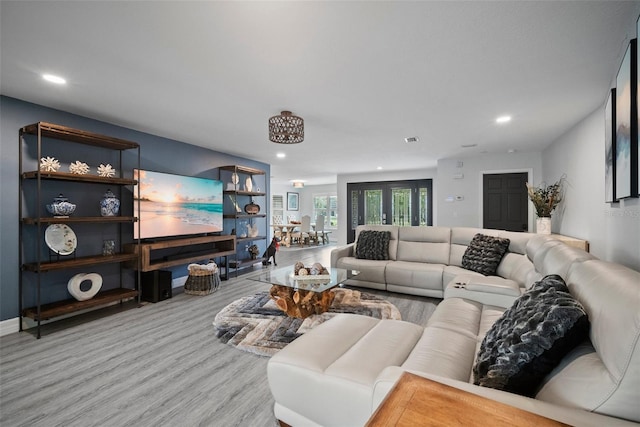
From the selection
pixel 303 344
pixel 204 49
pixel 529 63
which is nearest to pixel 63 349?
pixel 303 344

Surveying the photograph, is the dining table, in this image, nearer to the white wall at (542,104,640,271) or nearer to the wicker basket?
the wicker basket

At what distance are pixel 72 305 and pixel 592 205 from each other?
5.58 meters

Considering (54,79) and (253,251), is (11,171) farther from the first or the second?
(253,251)

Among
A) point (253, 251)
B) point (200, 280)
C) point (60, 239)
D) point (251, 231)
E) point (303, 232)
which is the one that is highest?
point (60, 239)

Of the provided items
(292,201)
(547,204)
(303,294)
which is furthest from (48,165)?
(292,201)

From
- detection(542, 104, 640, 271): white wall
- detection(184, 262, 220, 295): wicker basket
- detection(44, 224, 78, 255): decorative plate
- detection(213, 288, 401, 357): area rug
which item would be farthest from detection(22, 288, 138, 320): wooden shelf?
detection(542, 104, 640, 271): white wall

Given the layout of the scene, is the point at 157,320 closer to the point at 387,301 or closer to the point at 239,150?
the point at 387,301

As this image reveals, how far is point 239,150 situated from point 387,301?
12.4 feet

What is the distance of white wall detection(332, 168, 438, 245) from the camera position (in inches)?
313

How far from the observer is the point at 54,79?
2.46 metres

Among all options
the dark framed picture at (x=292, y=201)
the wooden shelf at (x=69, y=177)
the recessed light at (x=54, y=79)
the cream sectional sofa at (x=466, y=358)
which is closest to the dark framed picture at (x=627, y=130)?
the cream sectional sofa at (x=466, y=358)

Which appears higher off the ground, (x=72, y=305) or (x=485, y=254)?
(x=485, y=254)

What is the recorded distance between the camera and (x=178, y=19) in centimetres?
168

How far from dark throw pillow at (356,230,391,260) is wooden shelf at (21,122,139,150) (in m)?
3.51
